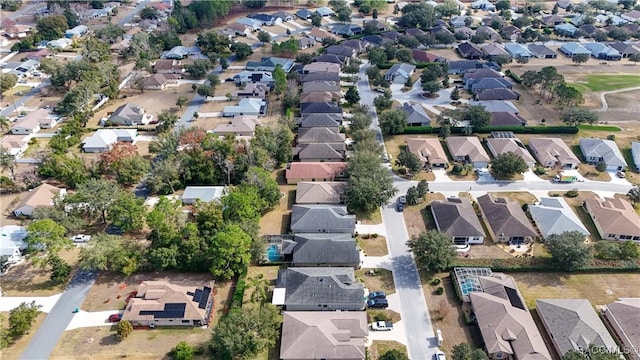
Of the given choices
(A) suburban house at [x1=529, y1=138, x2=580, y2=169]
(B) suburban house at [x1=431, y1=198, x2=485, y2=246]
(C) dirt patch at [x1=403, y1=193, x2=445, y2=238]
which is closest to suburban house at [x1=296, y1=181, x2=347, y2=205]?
(C) dirt patch at [x1=403, y1=193, x2=445, y2=238]

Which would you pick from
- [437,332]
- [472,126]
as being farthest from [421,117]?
[437,332]

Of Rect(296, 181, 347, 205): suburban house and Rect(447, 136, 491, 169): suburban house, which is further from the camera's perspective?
Rect(447, 136, 491, 169): suburban house

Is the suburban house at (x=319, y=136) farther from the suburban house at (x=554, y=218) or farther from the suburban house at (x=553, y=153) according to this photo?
the suburban house at (x=553, y=153)

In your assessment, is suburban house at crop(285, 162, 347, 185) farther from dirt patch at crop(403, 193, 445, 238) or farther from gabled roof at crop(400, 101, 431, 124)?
gabled roof at crop(400, 101, 431, 124)

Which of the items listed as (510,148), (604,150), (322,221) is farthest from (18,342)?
(604,150)

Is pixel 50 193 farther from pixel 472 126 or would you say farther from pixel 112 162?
pixel 472 126

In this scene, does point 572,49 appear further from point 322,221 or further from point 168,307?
point 168,307
